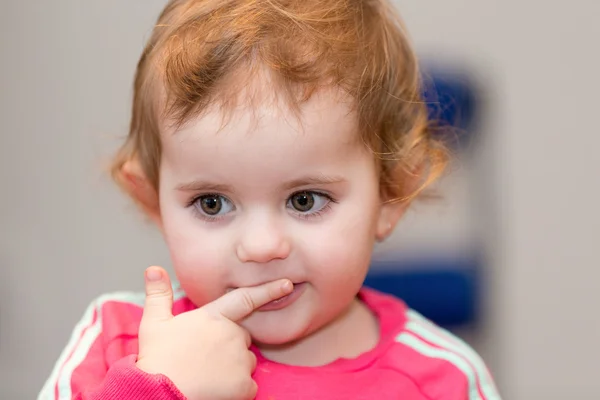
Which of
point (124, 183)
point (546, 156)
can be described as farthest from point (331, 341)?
point (546, 156)

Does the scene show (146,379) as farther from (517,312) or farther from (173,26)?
(517,312)

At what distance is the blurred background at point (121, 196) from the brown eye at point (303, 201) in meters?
1.20

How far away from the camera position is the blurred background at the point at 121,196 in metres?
2.15

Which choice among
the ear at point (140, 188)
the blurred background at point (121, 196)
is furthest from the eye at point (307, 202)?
the blurred background at point (121, 196)

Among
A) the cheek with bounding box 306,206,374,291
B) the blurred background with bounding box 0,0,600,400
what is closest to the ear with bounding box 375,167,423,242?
the cheek with bounding box 306,206,374,291

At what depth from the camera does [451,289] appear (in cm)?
169

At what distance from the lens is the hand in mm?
863

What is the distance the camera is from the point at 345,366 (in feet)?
3.33

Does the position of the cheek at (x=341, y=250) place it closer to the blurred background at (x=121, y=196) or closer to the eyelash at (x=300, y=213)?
the eyelash at (x=300, y=213)

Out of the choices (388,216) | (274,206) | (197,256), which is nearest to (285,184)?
(274,206)

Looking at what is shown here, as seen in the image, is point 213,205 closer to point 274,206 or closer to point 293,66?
point 274,206

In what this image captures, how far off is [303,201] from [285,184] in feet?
0.14

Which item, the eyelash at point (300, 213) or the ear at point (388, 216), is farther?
the ear at point (388, 216)

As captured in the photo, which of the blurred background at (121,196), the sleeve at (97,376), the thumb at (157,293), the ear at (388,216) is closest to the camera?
the sleeve at (97,376)
